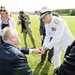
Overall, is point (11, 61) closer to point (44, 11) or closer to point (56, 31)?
point (44, 11)

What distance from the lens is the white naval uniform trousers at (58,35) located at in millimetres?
5980

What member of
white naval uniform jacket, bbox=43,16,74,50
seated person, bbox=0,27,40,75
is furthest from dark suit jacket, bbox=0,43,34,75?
white naval uniform jacket, bbox=43,16,74,50

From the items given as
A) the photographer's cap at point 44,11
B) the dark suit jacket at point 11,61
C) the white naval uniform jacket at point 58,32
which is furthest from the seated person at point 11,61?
the white naval uniform jacket at point 58,32

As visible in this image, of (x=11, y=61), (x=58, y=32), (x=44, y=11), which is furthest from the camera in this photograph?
(x=58, y=32)

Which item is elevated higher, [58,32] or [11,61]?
[11,61]

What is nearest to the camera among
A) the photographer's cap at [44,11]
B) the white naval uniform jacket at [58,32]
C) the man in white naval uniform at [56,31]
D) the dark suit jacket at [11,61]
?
the dark suit jacket at [11,61]

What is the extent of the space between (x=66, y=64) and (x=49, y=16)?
3.67 meters

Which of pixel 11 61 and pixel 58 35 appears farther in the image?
pixel 58 35

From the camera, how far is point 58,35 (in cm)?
603

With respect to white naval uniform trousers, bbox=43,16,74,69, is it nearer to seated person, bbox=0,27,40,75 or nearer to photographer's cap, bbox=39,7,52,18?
photographer's cap, bbox=39,7,52,18

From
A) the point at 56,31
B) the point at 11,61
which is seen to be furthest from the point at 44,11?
the point at 11,61

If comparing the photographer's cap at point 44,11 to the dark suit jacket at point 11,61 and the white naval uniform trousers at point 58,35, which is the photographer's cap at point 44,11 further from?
the dark suit jacket at point 11,61

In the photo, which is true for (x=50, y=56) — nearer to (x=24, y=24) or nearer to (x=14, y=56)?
(x=24, y=24)

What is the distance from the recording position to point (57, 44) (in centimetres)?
641
